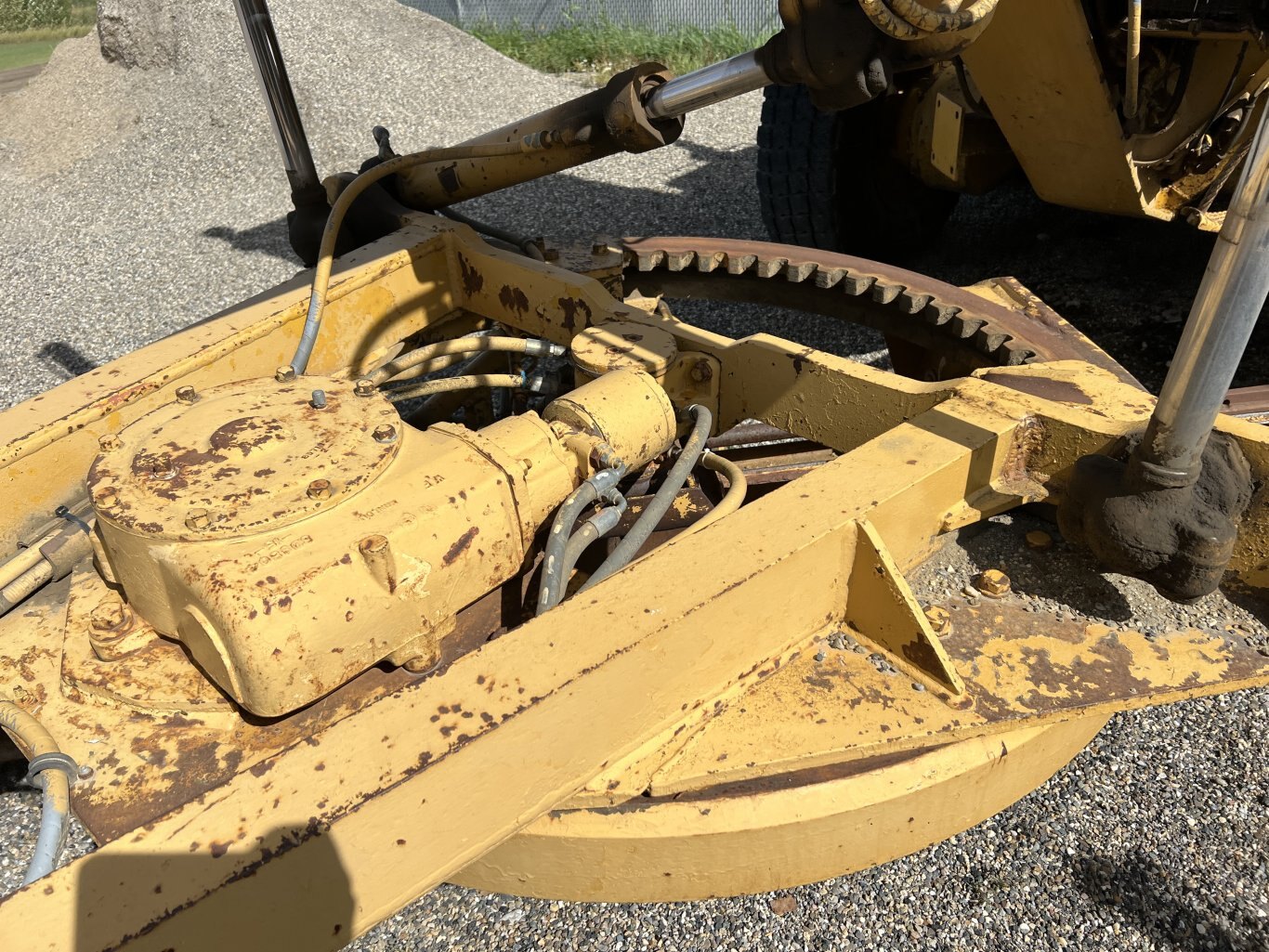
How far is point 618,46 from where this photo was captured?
8.80 m

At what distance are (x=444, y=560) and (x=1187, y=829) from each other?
61.9 inches

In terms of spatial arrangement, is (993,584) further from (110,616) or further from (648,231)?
(648,231)

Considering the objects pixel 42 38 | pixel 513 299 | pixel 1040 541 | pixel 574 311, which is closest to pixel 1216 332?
pixel 1040 541

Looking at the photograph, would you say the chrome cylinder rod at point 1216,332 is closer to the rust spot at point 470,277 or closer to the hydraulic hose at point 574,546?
the hydraulic hose at point 574,546

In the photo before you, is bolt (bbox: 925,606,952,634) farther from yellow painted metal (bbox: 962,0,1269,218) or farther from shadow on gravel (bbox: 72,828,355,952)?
yellow painted metal (bbox: 962,0,1269,218)

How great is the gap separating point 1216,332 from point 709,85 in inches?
36.7

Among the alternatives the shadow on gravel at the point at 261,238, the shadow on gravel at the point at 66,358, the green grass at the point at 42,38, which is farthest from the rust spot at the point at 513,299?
the green grass at the point at 42,38

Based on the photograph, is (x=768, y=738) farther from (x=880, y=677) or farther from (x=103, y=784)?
(x=103, y=784)

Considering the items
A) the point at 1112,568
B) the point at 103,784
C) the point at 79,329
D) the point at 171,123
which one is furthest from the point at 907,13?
the point at 171,123

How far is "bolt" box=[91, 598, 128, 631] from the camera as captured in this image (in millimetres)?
1360

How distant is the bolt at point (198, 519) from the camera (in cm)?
124

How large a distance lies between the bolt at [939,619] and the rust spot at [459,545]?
2.30 ft

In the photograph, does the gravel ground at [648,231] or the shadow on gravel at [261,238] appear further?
the shadow on gravel at [261,238]

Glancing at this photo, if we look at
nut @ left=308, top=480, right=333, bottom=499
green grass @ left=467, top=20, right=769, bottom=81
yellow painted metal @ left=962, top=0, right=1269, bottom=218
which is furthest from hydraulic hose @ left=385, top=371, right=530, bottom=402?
green grass @ left=467, top=20, right=769, bottom=81
